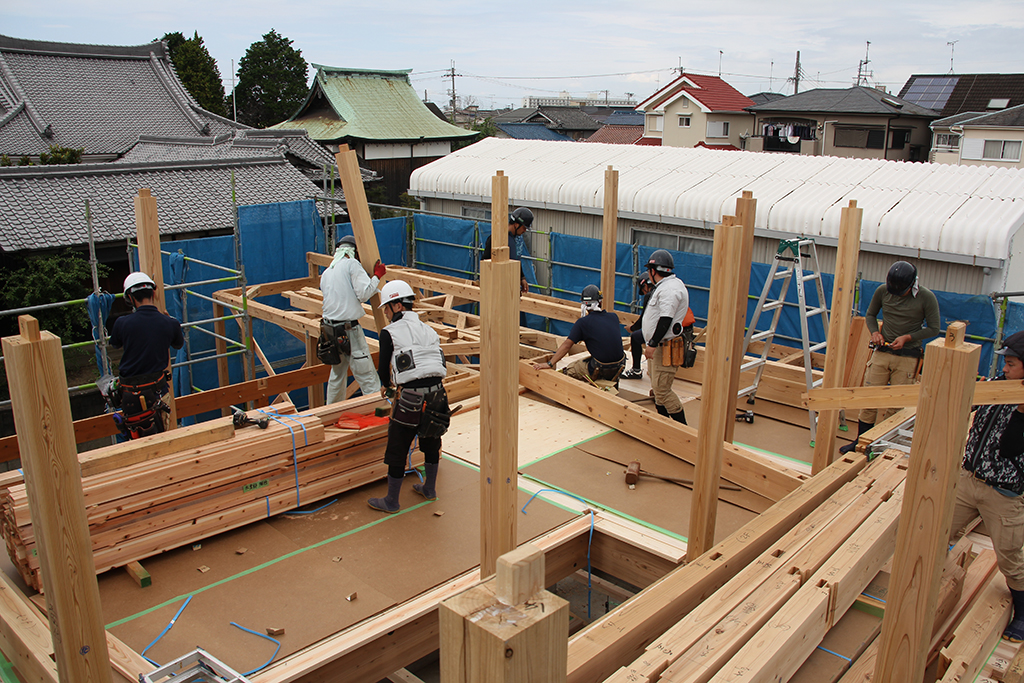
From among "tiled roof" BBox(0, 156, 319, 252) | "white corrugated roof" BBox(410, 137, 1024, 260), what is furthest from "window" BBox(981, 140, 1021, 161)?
"tiled roof" BBox(0, 156, 319, 252)

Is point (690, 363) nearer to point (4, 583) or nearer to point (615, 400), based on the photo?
point (615, 400)

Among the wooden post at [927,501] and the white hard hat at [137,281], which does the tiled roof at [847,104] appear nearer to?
the white hard hat at [137,281]

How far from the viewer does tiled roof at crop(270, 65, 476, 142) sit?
2675cm

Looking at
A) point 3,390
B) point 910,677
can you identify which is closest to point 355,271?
point 910,677

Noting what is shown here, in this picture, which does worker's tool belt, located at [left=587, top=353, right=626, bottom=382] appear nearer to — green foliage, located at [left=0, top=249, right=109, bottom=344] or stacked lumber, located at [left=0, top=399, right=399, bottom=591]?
stacked lumber, located at [left=0, top=399, right=399, bottom=591]

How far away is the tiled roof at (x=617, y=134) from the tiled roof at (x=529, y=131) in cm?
285

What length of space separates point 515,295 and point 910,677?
210cm

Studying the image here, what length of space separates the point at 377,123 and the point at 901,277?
77.2 ft

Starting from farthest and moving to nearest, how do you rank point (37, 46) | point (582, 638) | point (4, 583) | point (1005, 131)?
point (1005, 131), point (37, 46), point (4, 583), point (582, 638)

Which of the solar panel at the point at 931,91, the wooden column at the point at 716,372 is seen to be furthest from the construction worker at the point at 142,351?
the solar panel at the point at 931,91

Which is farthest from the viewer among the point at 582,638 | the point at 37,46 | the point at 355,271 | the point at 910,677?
the point at 37,46

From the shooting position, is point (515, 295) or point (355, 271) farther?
point (355, 271)

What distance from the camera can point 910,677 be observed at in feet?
8.45

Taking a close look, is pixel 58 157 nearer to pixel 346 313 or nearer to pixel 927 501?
pixel 346 313
